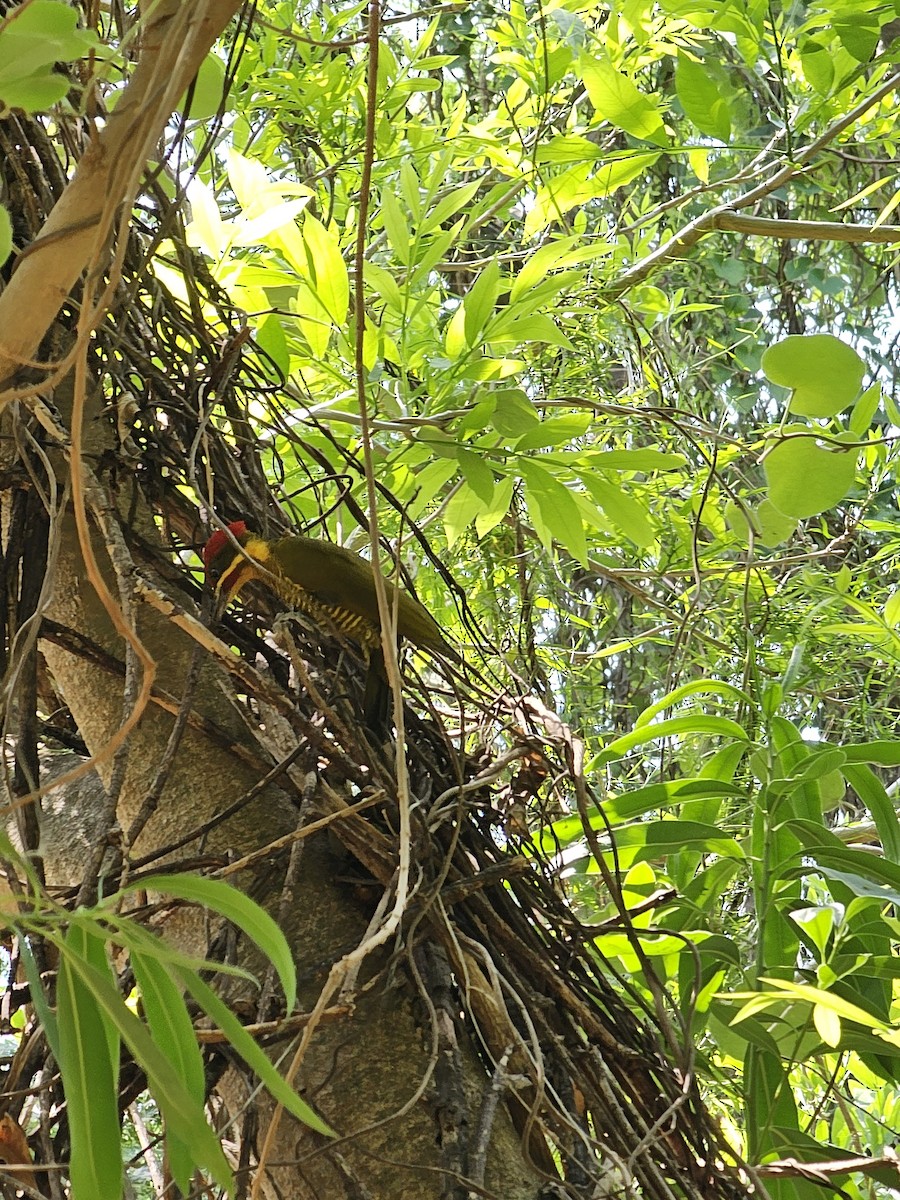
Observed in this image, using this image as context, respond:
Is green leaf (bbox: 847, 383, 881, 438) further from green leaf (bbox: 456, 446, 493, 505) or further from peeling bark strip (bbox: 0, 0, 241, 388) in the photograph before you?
peeling bark strip (bbox: 0, 0, 241, 388)

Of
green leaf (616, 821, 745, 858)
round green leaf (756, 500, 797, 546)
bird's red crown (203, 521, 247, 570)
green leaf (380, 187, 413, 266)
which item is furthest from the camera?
round green leaf (756, 500, 797, 546)

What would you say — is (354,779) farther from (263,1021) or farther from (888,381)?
(888,381)

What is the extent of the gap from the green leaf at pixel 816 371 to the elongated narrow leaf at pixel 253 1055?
2.05 ft

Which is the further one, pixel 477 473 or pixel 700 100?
pixel 700 100

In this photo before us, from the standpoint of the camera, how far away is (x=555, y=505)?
89 cm

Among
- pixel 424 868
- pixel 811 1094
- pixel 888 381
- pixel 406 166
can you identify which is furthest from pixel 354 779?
pixel 888 381

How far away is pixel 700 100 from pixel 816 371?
33 cm

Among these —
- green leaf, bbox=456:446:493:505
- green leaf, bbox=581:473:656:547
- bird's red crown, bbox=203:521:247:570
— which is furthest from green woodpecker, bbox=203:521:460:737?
green leaf, bbox=581:473:656:547

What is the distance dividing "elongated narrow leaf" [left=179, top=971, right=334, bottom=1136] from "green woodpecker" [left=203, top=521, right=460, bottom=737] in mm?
320

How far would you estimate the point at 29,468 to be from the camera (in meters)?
0.70

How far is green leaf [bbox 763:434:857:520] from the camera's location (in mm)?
885

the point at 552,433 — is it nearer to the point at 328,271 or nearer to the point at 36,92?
the point at 328,271

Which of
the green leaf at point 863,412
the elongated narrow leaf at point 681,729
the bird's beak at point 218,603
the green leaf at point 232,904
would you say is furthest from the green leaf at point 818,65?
the green leaf at point 232,904

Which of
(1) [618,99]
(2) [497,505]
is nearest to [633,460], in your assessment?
(2) [497,505]
